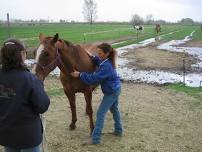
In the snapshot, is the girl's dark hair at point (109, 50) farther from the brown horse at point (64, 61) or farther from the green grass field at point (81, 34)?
the green grass field at point (81, 34)

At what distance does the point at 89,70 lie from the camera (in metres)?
7.16

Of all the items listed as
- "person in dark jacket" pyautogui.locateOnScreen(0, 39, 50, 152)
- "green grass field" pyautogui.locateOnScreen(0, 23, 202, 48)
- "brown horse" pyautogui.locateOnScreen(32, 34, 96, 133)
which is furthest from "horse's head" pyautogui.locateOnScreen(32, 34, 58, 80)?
"green grass field" pyautogui.locateOnScreen(0, 23, 202, 48)

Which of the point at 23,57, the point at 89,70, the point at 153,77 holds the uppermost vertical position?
the point at 23,57

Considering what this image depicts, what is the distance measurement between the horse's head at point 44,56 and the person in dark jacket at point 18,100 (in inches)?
91.3

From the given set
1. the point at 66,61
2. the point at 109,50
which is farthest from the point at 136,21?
the point at 109,50

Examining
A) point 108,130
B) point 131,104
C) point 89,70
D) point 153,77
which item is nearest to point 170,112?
point 131,104

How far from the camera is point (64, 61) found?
6.75 m

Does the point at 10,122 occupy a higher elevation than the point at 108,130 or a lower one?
higher

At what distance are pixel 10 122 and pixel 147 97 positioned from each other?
7.33m

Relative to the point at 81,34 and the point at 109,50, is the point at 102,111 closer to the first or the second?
the point at 109,50

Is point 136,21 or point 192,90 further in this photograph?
point 136,21

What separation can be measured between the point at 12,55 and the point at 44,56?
8.35 ft

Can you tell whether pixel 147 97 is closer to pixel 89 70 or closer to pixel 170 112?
pixel 170 112

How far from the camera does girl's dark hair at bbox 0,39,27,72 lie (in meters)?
3.59
